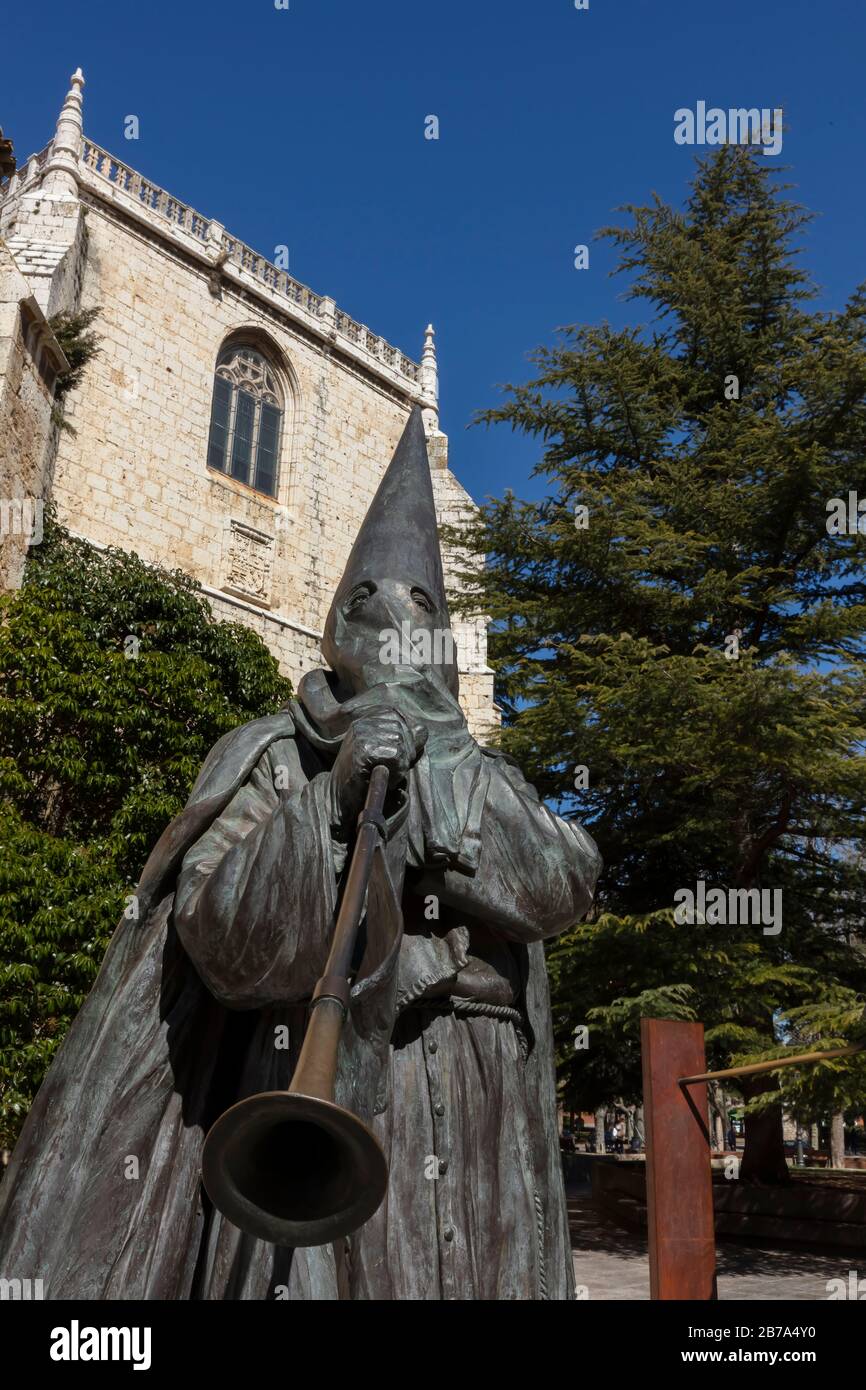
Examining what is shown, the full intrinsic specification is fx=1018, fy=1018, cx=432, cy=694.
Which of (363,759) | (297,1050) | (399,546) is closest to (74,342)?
(399,546)

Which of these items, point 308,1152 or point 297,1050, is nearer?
point 308,1152

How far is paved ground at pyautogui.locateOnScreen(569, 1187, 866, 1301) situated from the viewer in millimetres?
8812

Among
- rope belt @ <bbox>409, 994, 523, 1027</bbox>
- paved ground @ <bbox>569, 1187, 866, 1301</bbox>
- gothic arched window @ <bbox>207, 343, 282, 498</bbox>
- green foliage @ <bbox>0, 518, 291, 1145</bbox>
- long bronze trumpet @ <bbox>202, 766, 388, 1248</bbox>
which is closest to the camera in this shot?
long bronze trumpet @ <bbox>202, 766, 388, 1248</bbox>

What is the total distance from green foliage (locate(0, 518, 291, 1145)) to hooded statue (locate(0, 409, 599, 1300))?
841cm

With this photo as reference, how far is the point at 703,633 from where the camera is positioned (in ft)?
42.4

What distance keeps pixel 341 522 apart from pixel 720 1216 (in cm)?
1555

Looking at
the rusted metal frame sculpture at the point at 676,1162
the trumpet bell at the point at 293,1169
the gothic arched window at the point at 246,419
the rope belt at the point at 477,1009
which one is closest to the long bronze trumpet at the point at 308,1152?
the trumpet bell at the point at 293,1169

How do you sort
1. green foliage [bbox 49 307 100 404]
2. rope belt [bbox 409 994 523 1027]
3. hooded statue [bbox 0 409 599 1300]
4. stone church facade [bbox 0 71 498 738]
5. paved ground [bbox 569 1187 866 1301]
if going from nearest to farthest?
hooded statue [bbox 0 409 599 1300] → rope belt [bbox 409 994 523 1027] → paved ground [bbox 569 1187 866 1301] → green foliage [bbox 49 307 100 404] → stone church facade [bbox 0 71 498 738]

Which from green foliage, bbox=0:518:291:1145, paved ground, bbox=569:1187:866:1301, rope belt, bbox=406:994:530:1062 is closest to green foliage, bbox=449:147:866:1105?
paved ground, bbox=569:1187:866:1301

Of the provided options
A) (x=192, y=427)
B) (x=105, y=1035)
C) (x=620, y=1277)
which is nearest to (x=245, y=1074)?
(x=105, y=1035)

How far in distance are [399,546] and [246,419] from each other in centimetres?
2026

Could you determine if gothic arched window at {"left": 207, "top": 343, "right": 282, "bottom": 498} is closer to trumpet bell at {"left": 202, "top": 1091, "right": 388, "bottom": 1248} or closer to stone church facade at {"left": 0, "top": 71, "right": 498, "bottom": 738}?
stone church facade at {"left": 0, "top": 71, "right": 498, "bottom": 738}

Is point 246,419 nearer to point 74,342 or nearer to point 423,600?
point 74,342
